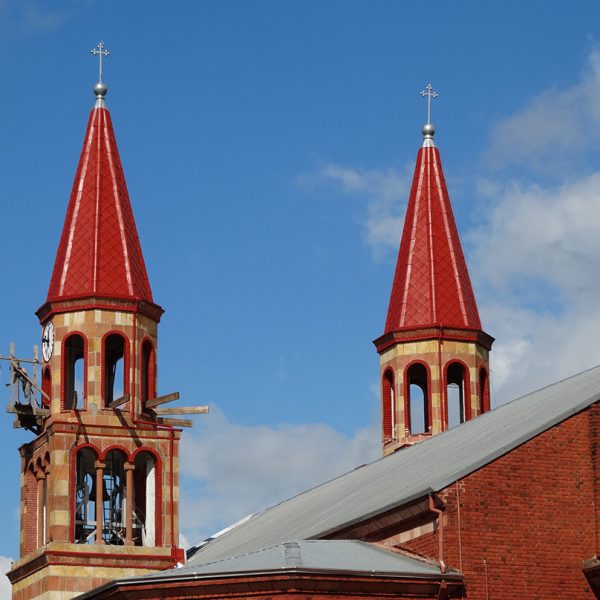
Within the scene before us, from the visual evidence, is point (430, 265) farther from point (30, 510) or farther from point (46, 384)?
point (30, 510)

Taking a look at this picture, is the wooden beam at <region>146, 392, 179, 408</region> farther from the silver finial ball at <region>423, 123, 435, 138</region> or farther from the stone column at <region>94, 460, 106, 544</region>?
the silver finial ball at <region>423, 123, 435, 138</region>

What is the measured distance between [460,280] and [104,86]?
14389 mm

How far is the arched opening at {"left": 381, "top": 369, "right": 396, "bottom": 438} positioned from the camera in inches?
2370

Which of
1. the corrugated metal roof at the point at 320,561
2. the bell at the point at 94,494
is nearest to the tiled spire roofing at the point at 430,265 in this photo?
the bell at the point at 94,494

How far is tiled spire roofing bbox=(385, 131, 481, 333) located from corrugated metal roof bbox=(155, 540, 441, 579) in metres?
25.3

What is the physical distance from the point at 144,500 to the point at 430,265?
566 inches

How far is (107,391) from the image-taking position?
Result: 52.3 metres

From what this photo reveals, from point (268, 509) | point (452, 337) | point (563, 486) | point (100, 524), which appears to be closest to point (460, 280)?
point (452, 337)

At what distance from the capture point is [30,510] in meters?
52.3

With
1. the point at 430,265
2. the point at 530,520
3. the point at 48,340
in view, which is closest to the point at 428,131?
the point at 430,265

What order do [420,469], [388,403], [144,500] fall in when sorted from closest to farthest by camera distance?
[420,469] → [144,500] → [388,403]

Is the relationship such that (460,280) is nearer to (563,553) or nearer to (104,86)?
(104,86)

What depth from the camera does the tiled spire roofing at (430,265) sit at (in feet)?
198

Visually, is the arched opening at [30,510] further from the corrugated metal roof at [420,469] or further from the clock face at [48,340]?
the corrugated metal roof at [420,469]
